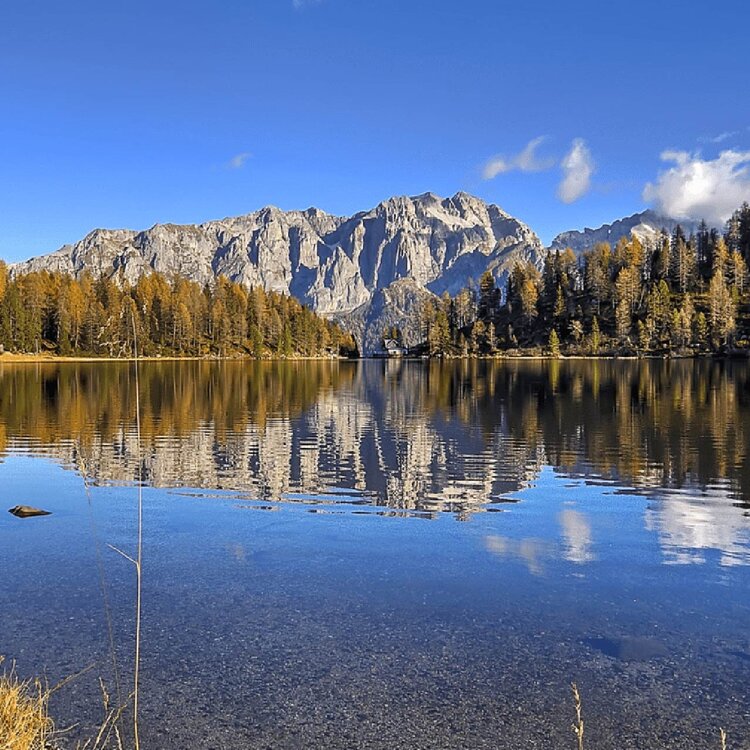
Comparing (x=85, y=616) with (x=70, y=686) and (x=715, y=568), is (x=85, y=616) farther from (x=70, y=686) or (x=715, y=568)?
(x=715, y=568)

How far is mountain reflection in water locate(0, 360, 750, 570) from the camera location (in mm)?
22750

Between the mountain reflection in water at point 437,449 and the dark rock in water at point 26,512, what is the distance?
11.5ft

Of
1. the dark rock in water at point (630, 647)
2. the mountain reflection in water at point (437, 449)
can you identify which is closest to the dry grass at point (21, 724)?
the dark rock in water at point (630, 647)

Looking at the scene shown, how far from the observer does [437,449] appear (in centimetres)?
3600

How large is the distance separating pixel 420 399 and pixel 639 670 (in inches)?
2366

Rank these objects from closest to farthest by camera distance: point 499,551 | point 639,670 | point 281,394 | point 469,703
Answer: point 469,703 < point 639,670 < point 499,551 < point 281,394

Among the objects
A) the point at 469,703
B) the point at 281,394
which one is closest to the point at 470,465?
the point at 469,703

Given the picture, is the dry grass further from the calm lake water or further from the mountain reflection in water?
the mountain reflection in water

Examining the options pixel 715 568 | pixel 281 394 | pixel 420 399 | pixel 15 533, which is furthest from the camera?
pixel 281 394

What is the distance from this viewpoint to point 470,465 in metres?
31.2

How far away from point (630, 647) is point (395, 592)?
4.85 m

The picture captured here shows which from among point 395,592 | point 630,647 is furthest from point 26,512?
point 630,647

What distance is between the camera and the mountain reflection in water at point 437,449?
22750 mm

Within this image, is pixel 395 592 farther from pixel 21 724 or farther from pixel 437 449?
pixel 437 449
